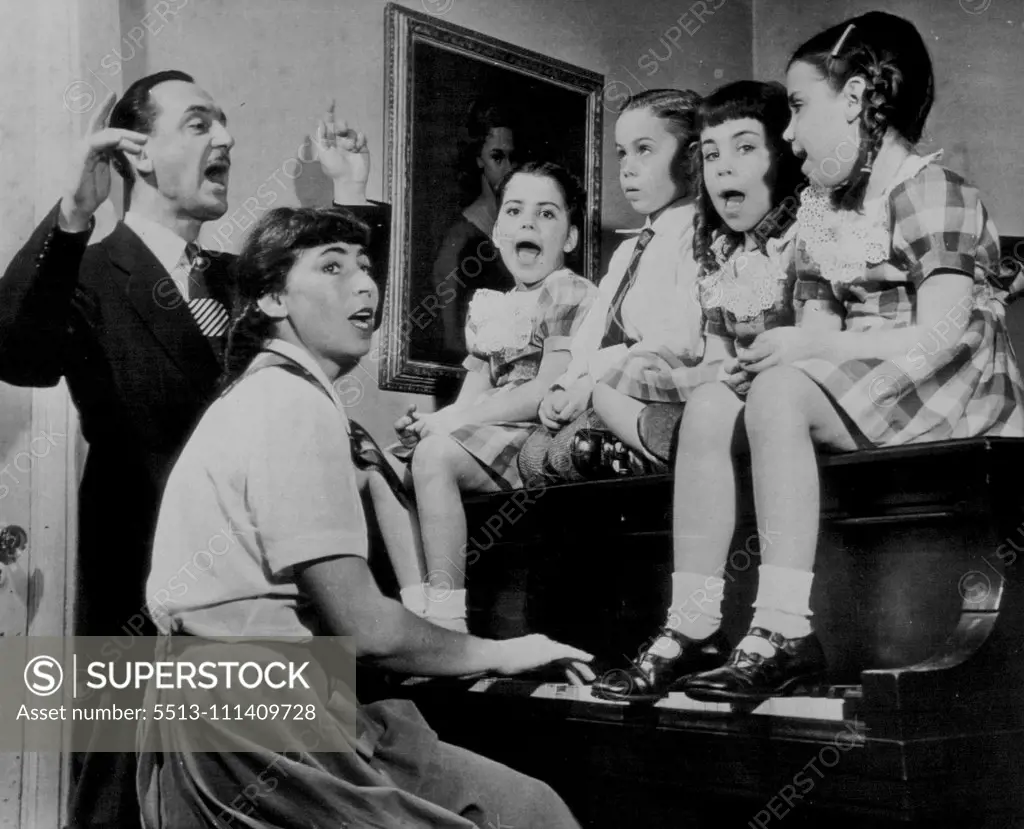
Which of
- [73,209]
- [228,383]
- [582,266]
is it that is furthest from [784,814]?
[73,209]

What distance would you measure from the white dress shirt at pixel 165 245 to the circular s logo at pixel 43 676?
2.28ft

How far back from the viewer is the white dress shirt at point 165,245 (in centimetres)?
222

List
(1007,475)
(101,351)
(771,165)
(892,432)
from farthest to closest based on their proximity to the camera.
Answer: (101,351), (771,165), (892,432), (1007,475)

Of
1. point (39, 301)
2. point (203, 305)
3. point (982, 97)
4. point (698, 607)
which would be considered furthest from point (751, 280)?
point (39, 301)

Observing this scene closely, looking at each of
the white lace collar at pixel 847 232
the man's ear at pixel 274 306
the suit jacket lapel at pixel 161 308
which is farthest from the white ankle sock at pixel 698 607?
the suit jacket lapel at pixel 161 308

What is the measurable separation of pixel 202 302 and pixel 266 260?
156 millimetres

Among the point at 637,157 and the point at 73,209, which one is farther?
the point at 637,157

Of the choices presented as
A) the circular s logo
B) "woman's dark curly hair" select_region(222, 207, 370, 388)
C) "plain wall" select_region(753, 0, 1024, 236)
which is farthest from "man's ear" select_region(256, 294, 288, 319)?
"plain wall" select_region(753, 0, 1024, 236)

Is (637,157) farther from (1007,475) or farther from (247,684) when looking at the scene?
(247,684)

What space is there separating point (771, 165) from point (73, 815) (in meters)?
1.65

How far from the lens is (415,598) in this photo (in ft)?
7.16

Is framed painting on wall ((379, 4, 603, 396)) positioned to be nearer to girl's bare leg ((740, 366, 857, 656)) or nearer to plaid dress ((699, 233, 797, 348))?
plaid dress ((699, 233, 797, 348))

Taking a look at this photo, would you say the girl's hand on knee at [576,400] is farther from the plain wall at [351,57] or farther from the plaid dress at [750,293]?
the plain wall at [351,57]

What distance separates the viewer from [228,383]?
2174 millimetres
